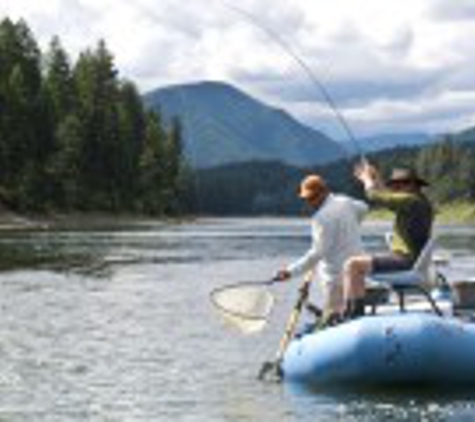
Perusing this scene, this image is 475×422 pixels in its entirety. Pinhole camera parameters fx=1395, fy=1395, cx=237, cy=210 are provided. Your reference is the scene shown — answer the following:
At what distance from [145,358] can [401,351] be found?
18.7 feet

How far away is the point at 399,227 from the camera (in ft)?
58.6

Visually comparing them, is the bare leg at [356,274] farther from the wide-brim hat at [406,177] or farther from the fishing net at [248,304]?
the fishing net at [248,304]

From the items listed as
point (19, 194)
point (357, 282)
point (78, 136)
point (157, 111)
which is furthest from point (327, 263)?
point (157, 111)

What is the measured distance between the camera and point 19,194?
10338 cm

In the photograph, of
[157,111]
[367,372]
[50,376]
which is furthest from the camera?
[157,111]

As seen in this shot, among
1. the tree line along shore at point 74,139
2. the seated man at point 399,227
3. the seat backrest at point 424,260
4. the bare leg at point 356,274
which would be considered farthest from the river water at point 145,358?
the tree line along shore at point 74,139

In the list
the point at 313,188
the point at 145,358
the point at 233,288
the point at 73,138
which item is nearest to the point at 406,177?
the point at 313,188

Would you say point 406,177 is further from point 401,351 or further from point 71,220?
point 71,220

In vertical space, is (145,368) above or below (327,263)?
below

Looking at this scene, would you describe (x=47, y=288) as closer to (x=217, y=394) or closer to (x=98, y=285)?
(x=98, y=285)

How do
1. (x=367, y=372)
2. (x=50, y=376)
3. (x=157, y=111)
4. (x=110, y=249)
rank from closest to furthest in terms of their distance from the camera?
1. (x=367, y=372)
2. (x=50, y=376)
3. (x=110, y=249)
4. (x=157, y=111)

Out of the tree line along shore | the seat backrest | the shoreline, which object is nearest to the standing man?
the seat backrest

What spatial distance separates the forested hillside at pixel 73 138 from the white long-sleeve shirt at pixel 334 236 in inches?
3297

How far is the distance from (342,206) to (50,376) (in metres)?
4.72
